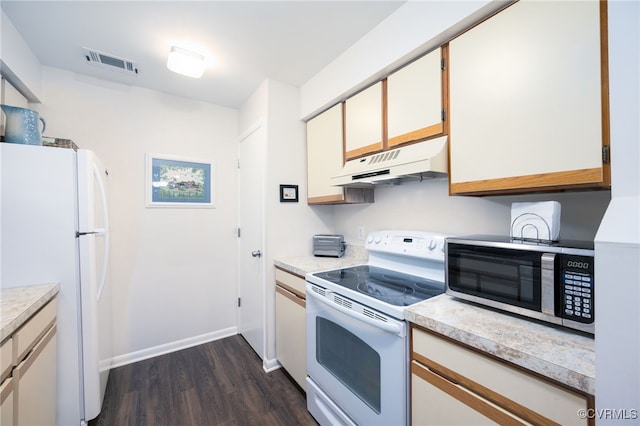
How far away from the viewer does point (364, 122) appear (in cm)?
179

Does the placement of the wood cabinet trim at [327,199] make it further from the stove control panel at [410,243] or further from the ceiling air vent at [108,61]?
the ceiling air vent at [108,61]

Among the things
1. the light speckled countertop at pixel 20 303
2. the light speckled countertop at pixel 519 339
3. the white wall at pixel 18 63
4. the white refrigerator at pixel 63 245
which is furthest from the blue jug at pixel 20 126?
the light speckled countertop at pixel 519 339

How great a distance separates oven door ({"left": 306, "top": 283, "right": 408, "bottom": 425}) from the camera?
109 cm

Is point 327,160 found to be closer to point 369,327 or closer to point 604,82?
point 369,327

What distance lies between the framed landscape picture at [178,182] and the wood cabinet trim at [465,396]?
2.38m

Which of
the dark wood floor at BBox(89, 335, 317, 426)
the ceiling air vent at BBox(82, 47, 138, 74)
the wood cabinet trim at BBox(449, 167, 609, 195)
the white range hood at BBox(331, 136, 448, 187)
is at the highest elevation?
the ceiling air vent at BBox(82, 47, 138, 74)

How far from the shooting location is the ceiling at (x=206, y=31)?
1451mm

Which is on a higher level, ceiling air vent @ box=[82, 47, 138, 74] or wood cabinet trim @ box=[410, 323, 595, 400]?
ceiling air vent @ box=[82, 47, 138, 74]

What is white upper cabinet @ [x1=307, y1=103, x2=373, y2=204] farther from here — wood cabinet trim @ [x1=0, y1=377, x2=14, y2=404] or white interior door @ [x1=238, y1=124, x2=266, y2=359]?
wood cabinet trim @ [x1=0, y1=377, x2=14, y2=404]

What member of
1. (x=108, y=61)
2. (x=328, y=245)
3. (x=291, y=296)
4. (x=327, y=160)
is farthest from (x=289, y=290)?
(x=108, y=61)

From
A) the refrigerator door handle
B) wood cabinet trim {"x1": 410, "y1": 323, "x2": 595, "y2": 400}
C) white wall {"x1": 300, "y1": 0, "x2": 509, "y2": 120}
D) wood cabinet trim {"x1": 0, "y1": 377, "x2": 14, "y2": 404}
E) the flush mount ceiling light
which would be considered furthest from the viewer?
the flush mount ceiling light

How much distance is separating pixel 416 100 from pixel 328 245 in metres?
1.34

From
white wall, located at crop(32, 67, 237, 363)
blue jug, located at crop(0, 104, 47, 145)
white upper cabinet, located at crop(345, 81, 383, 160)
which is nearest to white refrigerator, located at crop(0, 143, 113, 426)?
blue jug, located at crop(0, 104, 47, 145)

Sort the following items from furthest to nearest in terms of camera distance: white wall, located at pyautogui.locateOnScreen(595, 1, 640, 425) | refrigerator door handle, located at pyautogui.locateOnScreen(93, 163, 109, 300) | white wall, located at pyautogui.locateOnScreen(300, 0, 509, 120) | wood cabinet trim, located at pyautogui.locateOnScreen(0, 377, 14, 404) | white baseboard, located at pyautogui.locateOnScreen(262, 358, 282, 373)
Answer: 1. white baseboard, located at pyautogui.locateOnScreen(262, 358, 282, 373)
2. refrigerator door handle, located at pyautogui.locateOnScreen(93, 163, 109, 300)
3. white wall, located at pyautogui.locateOnScreen(300, 0, 509, 120)
4. wood cabinet trim, located at pyautogui.locateOnScreen(0, 377, 14, 404)
5. white wall, located at pyautogui.locateOnScreen(595, 1, 640, 425)
